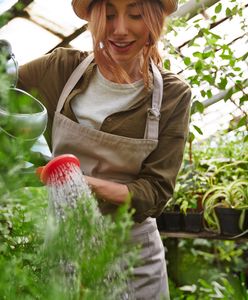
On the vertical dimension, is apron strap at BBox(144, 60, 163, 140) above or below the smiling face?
below

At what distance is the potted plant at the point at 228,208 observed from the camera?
2.96 m

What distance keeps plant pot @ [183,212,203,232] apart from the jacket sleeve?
5.17 feet

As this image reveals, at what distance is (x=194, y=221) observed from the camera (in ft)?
10.4

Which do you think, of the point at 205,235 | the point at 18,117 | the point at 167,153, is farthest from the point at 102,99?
the point at 205,235

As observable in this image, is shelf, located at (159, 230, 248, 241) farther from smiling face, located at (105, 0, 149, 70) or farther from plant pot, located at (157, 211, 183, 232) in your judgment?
smiling face, located at (105, 0, 149, 70)

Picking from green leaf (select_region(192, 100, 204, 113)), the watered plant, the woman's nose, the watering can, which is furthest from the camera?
the watered plant

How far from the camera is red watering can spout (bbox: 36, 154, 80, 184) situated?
760 millimetres

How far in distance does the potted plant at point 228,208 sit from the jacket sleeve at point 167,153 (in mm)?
1416

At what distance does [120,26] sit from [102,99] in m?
0.31

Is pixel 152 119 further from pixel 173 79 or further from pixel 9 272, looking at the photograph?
pixel 9 272

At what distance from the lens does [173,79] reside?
169 cm

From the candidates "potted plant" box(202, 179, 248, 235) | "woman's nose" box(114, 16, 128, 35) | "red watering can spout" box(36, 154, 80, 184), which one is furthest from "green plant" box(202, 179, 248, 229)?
"red watering can spout" box(36, 154, 80, 184)

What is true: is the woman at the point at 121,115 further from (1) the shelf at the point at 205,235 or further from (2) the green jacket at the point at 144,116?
(1) the shelf at the point at 205,235

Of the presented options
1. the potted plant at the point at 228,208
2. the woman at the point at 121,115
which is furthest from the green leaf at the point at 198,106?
the woman at the point at 121,115
